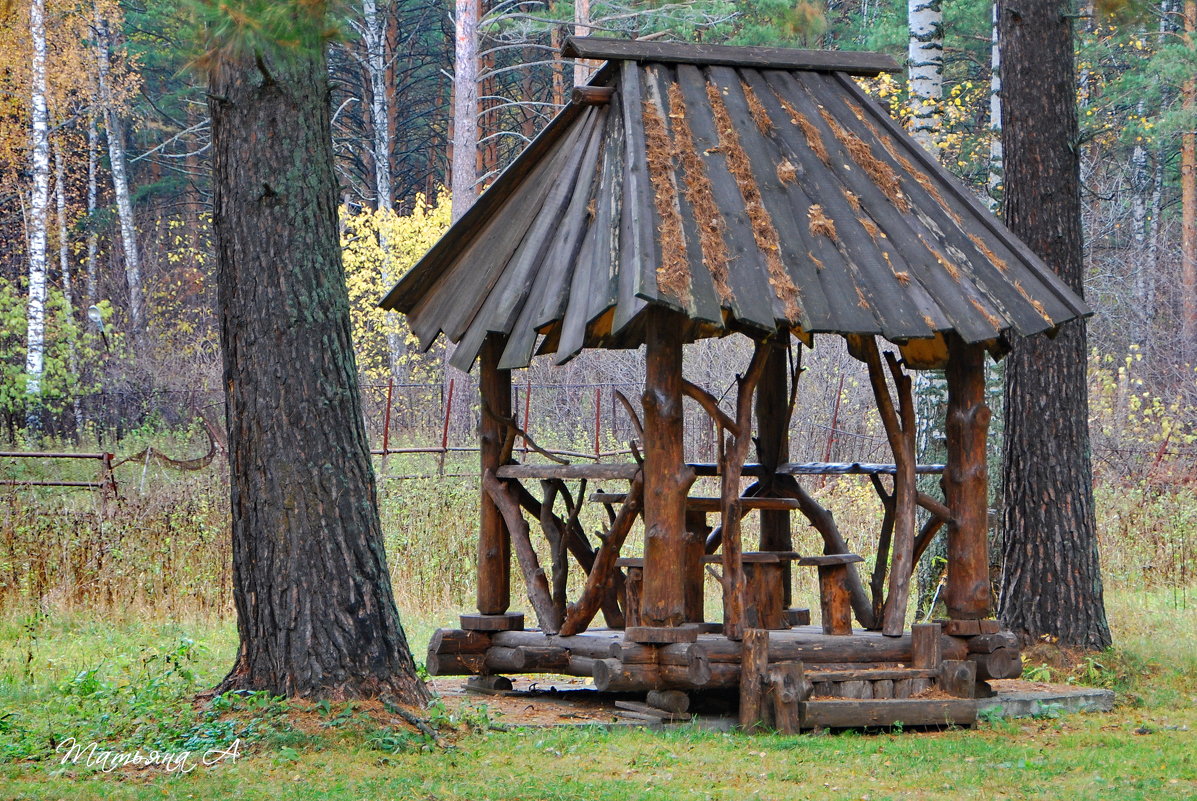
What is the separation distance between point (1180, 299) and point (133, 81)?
2334 cm

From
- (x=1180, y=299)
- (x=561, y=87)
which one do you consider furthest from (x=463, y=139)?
(x=1180, y=299)

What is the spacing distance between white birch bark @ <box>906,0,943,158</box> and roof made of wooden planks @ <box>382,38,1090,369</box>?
14.3 feet

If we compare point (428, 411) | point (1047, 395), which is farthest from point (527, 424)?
point (1047, 395)

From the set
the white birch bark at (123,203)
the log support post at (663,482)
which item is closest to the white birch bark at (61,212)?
the white birch bark at (123,203)

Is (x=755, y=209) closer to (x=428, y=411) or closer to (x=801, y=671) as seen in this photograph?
(x=801, y=671)

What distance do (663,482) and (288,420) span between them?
2.04 m

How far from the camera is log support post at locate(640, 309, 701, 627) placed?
749cm

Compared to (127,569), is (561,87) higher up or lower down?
higher up

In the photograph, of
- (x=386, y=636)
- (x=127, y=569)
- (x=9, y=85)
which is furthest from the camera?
(x=9, y=85)

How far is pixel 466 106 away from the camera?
24047mm

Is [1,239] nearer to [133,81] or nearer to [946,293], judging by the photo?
[133,81]

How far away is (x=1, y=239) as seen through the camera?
29609mm

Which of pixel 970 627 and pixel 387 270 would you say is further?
pixel 387 270

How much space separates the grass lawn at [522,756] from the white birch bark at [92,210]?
25469 mm
